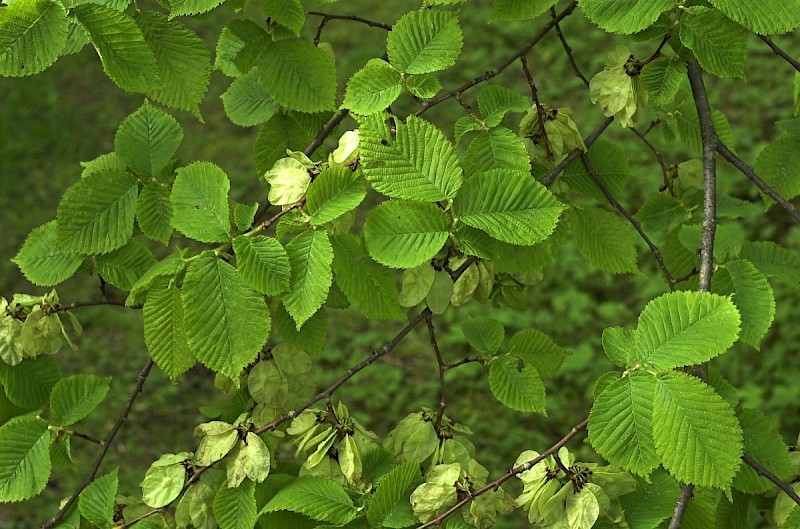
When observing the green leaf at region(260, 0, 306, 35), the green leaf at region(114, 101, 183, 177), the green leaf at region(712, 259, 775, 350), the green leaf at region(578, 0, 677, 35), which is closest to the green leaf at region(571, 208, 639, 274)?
the green leaf at region(712, 259, 775, 350)

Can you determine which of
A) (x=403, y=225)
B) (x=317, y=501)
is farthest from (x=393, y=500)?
(x=403, y=225)

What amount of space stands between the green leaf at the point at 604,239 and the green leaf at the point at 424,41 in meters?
0.34

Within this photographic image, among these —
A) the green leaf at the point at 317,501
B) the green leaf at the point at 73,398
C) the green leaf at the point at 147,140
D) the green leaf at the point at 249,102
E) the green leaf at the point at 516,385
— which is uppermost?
the green leaf at the point at 147,140

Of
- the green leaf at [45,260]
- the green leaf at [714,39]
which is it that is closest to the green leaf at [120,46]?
the green leaf at [45,260]

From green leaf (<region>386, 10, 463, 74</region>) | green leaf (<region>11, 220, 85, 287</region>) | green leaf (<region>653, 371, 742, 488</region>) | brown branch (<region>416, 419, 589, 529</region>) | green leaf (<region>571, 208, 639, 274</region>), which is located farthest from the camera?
green leaf (<region>571, 208, 639, 274</region>)

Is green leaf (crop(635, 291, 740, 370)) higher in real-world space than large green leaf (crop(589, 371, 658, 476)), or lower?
higher

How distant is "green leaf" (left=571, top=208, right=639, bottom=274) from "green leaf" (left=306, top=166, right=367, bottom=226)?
1.36 ft

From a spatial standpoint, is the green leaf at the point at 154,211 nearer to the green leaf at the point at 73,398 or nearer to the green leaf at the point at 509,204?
the green leaf at the point at 73,398

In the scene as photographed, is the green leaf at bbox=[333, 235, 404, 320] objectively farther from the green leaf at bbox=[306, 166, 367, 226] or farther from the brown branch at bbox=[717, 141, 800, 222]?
the brown branch at bbox=[717, 141, 800, 222]

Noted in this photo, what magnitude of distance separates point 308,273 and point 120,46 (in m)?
0.33

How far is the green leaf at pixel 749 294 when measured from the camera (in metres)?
1.05

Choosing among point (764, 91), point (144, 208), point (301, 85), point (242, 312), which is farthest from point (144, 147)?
point (764, 91)

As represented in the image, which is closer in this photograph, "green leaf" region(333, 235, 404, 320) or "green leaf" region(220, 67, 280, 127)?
"green leaf" region(333, 235, 404, 320)

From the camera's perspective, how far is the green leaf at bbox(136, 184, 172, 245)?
3.56 feet
